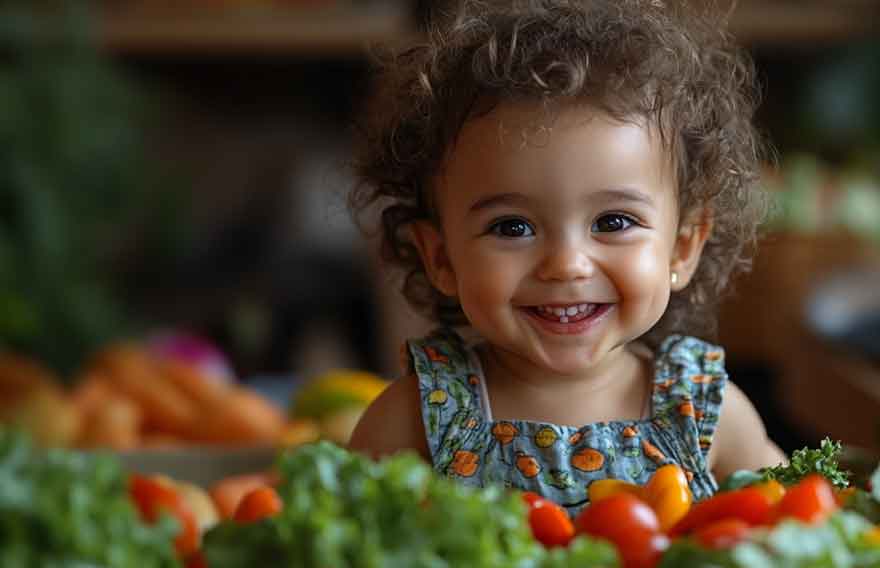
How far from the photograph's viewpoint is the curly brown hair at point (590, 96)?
3.23ft

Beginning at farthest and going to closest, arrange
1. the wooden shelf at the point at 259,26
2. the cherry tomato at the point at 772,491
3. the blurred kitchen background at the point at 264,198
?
the wooden shelf at the point at 259,26 → the blurred kitchen background at the point at 264,198 → the cherry tomato at the point at 772,491

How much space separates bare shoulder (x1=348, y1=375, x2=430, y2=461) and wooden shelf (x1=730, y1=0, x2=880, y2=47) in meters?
2.54

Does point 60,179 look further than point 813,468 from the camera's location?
Yes

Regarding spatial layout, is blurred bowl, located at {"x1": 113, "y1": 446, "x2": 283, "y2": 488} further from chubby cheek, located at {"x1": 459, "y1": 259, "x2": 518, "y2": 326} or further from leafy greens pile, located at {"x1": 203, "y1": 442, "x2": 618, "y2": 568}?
leafy greens pile, located at {"x1": 203, "y1": 442, "x2": 618, "y2": 568}

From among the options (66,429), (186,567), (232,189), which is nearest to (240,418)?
(66,429)

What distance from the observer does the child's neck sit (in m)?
1.05

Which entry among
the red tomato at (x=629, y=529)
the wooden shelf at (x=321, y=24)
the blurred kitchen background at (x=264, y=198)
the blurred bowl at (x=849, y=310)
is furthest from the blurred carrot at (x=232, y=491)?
the wooden shelf at (x=321, y=24)

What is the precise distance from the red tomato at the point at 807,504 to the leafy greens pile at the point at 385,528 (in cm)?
10

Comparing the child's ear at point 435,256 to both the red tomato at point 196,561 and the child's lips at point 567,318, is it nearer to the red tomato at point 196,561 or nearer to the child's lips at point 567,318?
the child's lips at point 567,318

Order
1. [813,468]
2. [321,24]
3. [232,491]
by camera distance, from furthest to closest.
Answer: [321,24]
[232,491]
[813,468]

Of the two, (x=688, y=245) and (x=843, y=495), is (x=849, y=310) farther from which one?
(x=843, y=495)

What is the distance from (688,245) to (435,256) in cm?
21

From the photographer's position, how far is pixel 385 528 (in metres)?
0.68

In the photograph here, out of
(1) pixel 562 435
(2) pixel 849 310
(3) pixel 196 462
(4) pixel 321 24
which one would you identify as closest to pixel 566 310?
(1) pixel 562 435
